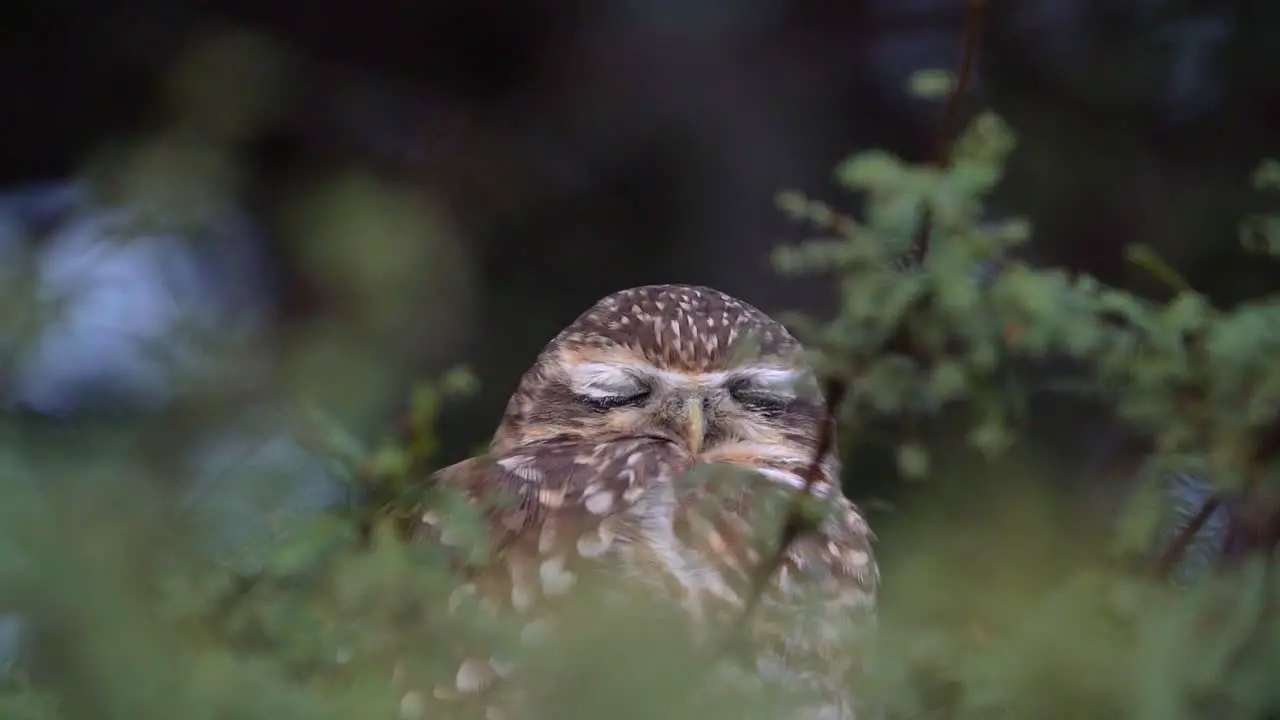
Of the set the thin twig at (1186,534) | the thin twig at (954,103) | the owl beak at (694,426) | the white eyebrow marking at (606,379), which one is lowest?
the owl beak at (694,426)

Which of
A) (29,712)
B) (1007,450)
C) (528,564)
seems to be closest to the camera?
(29,712)

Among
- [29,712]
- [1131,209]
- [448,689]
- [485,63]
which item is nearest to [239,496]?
[29,712]

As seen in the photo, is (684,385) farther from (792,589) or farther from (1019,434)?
(1019,434)

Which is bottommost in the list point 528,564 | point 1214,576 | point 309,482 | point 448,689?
point 528,564

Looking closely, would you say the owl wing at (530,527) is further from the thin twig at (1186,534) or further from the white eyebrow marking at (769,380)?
the thin twig at (1186,534)

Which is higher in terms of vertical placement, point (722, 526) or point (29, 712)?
point (29, 712)

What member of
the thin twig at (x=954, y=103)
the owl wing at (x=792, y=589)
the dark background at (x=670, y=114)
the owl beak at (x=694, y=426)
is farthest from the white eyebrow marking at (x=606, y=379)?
the thin twig at (x=954, y=103)

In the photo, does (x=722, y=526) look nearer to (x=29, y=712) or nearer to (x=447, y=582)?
(x=447, y=582)
